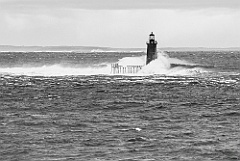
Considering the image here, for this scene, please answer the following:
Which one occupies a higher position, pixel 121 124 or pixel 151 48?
pixel 151 48

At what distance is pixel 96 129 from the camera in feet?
123

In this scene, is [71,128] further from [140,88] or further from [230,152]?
[140,88]

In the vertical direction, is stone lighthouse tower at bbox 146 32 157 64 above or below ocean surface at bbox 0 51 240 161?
above

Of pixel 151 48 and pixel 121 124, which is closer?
pixel 121 124

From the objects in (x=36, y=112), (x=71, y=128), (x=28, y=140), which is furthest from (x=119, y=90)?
(x=28, y=140)

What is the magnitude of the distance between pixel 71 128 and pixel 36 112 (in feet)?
30.0

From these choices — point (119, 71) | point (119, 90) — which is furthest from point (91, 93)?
point (119, 71)

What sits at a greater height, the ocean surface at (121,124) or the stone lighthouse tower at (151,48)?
the stone lighthouse tower at (151,48)

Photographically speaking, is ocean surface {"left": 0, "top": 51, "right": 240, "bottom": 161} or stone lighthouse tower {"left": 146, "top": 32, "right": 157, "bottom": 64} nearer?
ocean surface {"left": 0, "top": 51, "right": 240, "bottom": 161}

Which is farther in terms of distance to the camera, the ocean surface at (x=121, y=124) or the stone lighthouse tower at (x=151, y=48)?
the stone lighthouse tower at (x=151, y=48)

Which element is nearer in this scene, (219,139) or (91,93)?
(219,139)

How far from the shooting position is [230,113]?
45281mm

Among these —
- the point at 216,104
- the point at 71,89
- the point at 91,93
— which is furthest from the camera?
the point at 71,89

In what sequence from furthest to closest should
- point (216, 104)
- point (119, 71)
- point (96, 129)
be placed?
point (119, 71) < point (216, 104) < point (96, 129)
